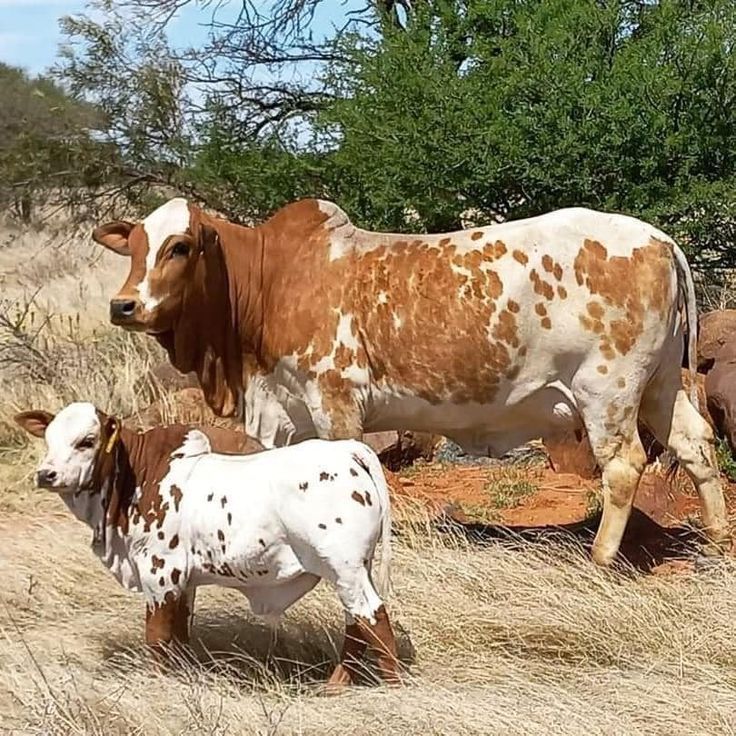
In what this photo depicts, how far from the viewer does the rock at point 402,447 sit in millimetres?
9633

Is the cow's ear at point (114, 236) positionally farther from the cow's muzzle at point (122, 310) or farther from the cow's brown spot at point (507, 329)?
the cow's brown spot at point (507, 329)

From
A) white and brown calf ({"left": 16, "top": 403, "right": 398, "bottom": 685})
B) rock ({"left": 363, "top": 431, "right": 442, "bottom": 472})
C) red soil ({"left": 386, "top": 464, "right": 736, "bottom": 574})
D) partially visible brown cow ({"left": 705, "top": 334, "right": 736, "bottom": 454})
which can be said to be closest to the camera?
white and brown calf ({"left": 16, "top": 403, "right": 398, "bottom": 685})

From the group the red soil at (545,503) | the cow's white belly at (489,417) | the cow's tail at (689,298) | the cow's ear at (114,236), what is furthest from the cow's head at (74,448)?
the cow's tail at (689,298)

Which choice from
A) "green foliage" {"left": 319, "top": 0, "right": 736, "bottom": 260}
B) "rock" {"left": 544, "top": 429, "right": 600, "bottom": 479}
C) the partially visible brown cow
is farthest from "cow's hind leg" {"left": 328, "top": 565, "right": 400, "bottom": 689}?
"green foliage" {"left": 319, "top": 0, "right": 736, "bottom": 260}

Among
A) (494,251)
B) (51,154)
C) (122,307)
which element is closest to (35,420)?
(122,307)

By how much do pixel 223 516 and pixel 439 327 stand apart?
80.6 inches

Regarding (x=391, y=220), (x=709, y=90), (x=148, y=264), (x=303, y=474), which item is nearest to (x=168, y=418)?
(x=391, y=220)

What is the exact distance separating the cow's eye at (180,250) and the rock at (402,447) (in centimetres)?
333

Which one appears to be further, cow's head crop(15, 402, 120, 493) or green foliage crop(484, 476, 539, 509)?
green foliage crop(484, 476, 539, 509)

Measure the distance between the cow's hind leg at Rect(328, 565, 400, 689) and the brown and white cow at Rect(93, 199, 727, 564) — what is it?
1.74 meters

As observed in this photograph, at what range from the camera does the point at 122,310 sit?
21.0ft

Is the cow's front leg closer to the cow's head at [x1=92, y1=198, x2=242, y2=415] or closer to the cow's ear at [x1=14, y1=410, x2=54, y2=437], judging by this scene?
the cow's head at [x1=92, y1=198, x2=242, y2=415]

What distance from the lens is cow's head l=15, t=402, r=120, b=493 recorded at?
520cm

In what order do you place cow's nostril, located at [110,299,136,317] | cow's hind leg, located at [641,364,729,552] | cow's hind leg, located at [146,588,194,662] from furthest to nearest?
cow's hind leg, located at [641,364,729,552]
cow's nostril, located at [110,299,136,317]
cow's hind leg, located at [146,588,194,662]
